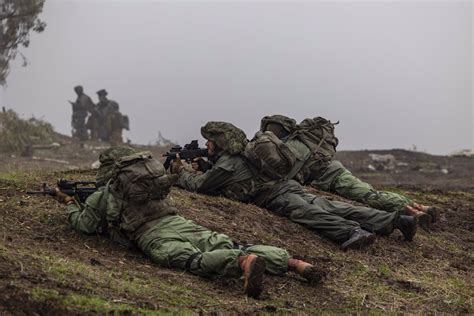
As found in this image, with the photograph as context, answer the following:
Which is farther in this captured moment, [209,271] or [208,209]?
[208,209]

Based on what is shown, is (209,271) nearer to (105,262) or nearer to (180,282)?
(180,282)

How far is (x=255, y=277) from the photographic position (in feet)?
17.5

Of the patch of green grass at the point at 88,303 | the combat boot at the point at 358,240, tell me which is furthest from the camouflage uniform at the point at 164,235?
the combat boot at the point at 358,240

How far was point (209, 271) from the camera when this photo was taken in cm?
568

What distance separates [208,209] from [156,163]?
1.91m

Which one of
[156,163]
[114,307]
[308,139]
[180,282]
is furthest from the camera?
[308,139]

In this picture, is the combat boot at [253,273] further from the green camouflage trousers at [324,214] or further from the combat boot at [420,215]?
the combat boot at [420,215]

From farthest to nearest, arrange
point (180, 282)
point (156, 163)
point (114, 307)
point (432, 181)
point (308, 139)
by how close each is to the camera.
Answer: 1. point (432, 181)
2. point (308, 139)
3. point (156, 163)
4. point (180, 282)
5. point (114, 307)

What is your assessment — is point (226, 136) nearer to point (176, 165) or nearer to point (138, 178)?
point (176, 165)

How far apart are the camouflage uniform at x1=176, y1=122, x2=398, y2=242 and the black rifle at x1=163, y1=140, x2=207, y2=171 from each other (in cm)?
18

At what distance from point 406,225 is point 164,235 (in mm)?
3319

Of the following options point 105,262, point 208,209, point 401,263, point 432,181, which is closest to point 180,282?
point 105,262

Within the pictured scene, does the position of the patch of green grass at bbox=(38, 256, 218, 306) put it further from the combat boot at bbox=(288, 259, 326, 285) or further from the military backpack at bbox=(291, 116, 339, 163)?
the military backpack at bbox=(291, 116, 339, 163)

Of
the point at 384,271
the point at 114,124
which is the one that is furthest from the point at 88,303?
the point at 114,124
